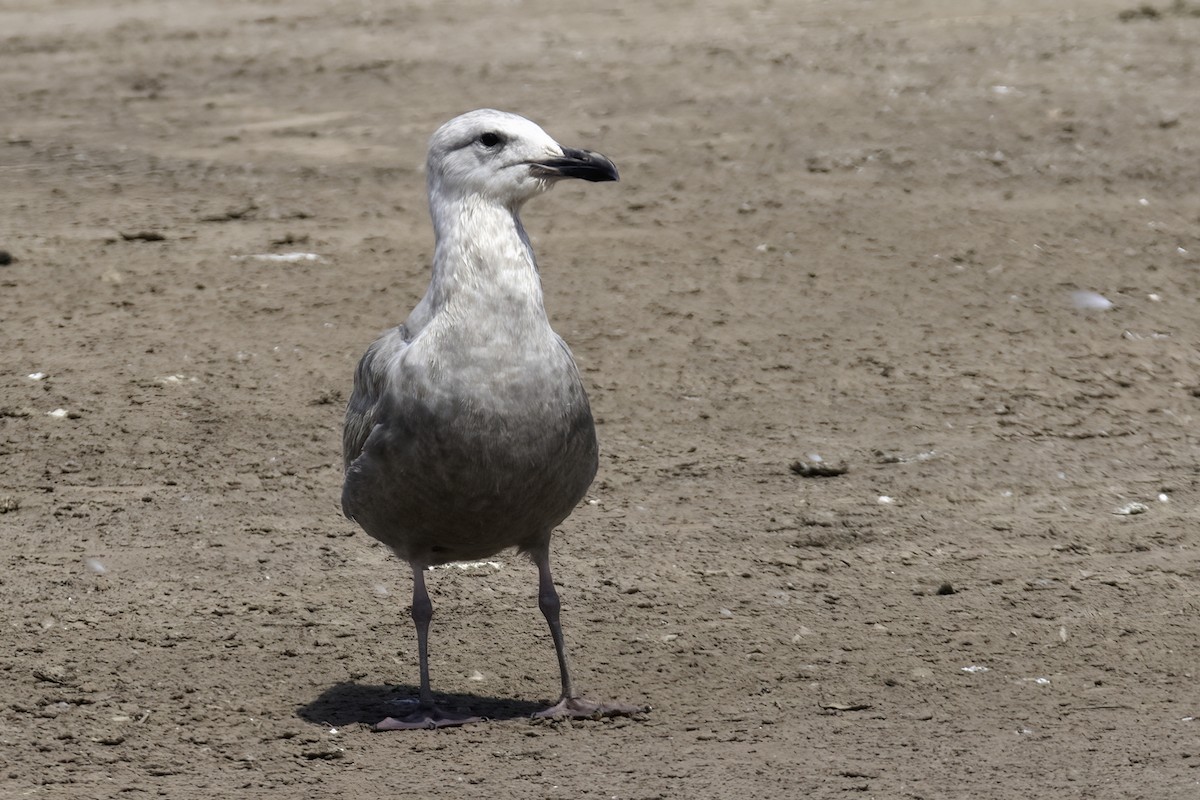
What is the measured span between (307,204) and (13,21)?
7820 mm

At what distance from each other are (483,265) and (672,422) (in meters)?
3.37

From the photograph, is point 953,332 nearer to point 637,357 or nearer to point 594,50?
point 637,357

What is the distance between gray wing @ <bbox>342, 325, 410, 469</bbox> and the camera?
5566mm

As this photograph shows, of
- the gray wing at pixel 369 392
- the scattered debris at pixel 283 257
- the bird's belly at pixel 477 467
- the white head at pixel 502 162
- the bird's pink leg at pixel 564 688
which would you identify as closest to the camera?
the bird's belly at pixel 477 467

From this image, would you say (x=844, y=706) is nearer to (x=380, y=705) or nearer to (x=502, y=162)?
(x=380, y=705)

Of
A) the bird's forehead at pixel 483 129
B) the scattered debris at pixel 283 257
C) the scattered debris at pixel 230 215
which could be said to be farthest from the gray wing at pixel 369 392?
the scattered debris at pixel 230 215

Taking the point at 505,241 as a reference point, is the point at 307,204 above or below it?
below

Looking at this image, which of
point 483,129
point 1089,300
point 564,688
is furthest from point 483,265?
point 1089,300

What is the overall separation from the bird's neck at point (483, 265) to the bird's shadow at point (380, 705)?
1.39 m

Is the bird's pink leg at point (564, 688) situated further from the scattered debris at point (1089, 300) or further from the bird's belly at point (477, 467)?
the scattered debris at point (1089, 300)

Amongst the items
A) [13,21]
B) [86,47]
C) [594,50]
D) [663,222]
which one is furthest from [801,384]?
[13,21]

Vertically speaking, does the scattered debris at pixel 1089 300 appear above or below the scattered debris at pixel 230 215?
below

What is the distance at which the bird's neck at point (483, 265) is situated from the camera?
532 centimetres

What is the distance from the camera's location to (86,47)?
1648cm
